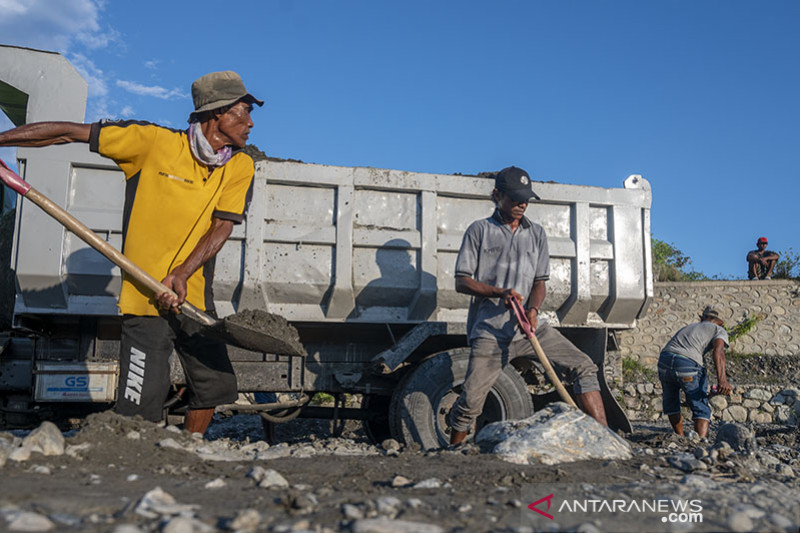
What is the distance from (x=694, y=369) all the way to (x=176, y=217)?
483 cm

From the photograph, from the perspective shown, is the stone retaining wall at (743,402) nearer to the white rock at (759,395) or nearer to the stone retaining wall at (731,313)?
the white rock at (759,395)

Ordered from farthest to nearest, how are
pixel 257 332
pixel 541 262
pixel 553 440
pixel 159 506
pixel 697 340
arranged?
pixel 697 340 → pixel 541 262 → pixel 257 332 → pixel 553 440 → pixel 159 506

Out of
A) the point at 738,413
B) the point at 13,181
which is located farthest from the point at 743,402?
the point at 13,181

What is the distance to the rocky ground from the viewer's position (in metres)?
1.83

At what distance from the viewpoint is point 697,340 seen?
590 centimetres

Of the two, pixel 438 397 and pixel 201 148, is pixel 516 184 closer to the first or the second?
pixel 438 397

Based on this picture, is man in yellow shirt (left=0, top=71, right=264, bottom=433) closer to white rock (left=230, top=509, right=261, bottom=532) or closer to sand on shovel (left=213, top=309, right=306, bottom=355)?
sand on shovel (left=213, top=309, right=306, bottom=355)

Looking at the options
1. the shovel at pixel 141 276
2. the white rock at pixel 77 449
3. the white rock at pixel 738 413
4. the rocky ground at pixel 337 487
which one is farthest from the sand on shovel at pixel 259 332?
the white rock at pixel 738 413

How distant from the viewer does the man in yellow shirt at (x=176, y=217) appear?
10.2ft

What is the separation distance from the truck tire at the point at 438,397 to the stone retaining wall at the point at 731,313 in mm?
7459

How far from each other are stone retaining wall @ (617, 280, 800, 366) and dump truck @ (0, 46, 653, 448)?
6.89m

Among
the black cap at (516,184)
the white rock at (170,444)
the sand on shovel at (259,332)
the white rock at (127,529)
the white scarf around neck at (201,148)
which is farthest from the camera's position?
the black cap at (516,184)

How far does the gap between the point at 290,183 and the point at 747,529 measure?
135 inches

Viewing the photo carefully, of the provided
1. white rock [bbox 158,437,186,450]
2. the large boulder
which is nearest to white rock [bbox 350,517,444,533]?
the large boulder
